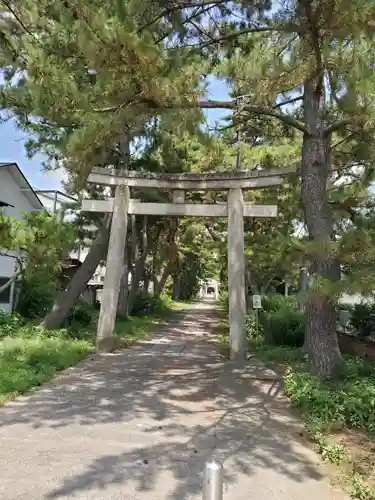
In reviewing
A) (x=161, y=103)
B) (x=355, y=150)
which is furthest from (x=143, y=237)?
(x=161, y=103)

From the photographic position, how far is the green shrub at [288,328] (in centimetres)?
1263

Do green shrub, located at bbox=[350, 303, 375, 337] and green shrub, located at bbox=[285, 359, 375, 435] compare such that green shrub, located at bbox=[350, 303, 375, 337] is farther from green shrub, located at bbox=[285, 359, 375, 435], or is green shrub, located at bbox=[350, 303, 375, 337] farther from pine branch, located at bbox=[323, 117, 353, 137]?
pine branch, located at bbox=[323, 117, 353, 137]

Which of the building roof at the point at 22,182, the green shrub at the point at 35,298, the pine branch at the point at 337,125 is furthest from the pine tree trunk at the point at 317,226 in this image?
the building roof at the point at 22,182

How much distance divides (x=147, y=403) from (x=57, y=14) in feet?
17.6

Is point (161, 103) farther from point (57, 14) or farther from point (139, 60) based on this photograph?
point (57, 14)

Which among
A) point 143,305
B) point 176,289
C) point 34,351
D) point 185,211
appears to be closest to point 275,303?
Result: point 185,211

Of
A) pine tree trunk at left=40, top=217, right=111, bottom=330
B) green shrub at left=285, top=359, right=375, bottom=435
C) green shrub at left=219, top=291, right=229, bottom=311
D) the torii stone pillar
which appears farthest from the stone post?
green shrub at left=219, top=291, right=229, bottom=311

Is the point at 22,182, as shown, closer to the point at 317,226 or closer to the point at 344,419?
the point at 317,226

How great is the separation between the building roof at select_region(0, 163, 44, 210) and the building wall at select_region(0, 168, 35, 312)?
0.12 metres

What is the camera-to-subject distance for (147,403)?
656cm

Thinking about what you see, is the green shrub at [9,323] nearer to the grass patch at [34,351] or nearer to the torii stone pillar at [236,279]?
the grass patch at [34,351]

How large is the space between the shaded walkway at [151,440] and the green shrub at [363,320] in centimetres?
463

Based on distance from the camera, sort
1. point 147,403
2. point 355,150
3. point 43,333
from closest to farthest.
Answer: point 147,403 < point 355,150 < point 43,333

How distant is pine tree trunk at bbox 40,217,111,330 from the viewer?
44.1 feet
